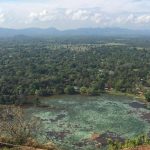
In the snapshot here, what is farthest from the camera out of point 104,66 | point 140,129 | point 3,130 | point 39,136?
point 104,66

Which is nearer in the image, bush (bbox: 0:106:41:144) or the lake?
bush (bbox: 0:106:41:144)

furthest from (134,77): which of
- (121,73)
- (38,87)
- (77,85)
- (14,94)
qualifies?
(14,94)

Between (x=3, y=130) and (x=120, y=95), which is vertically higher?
(x=3, y=130)

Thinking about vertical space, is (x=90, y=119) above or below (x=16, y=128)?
below

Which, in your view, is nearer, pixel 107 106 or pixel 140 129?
pixel 140 129

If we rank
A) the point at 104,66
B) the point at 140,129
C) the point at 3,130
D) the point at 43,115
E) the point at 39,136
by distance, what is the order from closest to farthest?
the point at 3,130 < the point at 39,136 < the point at 140,129 < the point at 43,115 < the point at 104,66

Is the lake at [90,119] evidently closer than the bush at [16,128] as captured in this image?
No

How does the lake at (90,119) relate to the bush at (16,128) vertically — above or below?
below

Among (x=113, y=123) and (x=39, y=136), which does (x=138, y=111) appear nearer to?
(x=113, y=123)
